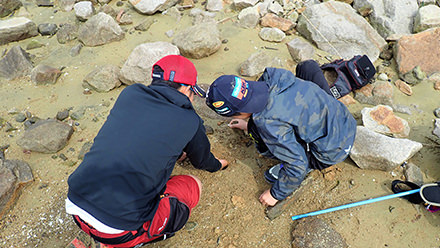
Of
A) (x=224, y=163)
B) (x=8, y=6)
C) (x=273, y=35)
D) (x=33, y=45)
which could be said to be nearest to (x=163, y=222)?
(x=224, y=163)

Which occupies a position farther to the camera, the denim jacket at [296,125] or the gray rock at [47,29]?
the gray rock at [47,29]

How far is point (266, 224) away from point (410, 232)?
1144mm

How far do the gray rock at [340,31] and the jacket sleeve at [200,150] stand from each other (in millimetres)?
2736

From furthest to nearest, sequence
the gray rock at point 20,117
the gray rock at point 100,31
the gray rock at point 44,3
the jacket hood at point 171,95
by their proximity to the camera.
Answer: the gray rock at point 44,3, the gray rock at point 100,31, the gray rock at point 20,117, the jacket hood at point 171,95

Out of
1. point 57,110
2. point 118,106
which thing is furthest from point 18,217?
point 118,106

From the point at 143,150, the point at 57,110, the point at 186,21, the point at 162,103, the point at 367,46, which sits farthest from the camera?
the point at 186,21

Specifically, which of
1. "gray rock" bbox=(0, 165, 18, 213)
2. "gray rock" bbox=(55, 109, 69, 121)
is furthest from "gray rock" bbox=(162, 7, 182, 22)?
"gray rock" bbox=(0, 165, 18, 213)

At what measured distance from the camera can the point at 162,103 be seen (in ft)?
5.71

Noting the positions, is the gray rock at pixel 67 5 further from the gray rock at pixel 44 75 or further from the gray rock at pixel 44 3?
the gray rock at pixel 44 75

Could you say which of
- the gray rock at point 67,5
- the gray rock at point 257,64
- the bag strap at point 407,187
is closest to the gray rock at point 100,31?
the gray rock at point 67,5

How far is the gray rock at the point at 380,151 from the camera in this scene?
238cm

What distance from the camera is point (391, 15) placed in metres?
4.16

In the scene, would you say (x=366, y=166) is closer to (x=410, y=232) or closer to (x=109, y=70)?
(x=410, y=232)

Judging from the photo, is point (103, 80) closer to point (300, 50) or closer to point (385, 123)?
point (300, 50)
